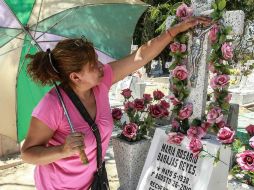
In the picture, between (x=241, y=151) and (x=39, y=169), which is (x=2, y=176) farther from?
(x=241, y=151)

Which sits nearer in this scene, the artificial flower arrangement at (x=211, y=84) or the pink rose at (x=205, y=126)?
the artificial flower arrangement at (x=211, y=84)

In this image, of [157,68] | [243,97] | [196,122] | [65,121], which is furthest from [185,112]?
[157,68]

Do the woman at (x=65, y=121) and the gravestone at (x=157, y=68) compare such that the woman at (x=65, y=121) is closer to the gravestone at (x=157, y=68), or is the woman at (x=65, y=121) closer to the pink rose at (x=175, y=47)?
the pink rose at (x=175, y=47)

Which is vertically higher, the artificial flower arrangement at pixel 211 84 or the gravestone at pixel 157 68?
the artificial flower arrangement at pixel 211 84

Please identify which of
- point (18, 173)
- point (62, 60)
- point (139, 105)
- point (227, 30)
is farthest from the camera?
point (18, 173)

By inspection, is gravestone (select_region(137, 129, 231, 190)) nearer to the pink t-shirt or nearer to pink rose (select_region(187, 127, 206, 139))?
pink rose (select_region(187, 127, 206, 139))

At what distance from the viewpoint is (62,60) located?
211 centimetres

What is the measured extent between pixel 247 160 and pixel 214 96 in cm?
88

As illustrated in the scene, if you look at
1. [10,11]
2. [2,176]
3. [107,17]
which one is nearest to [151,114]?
[107,17]

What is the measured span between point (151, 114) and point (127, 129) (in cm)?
31

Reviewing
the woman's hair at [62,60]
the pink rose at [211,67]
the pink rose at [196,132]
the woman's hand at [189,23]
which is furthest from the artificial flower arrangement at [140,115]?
the woman's hair at [62,60]

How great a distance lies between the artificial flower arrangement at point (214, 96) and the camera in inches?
104

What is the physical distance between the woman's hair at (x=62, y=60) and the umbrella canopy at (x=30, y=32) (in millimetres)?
300

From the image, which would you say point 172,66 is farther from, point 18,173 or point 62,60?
point 18,173
